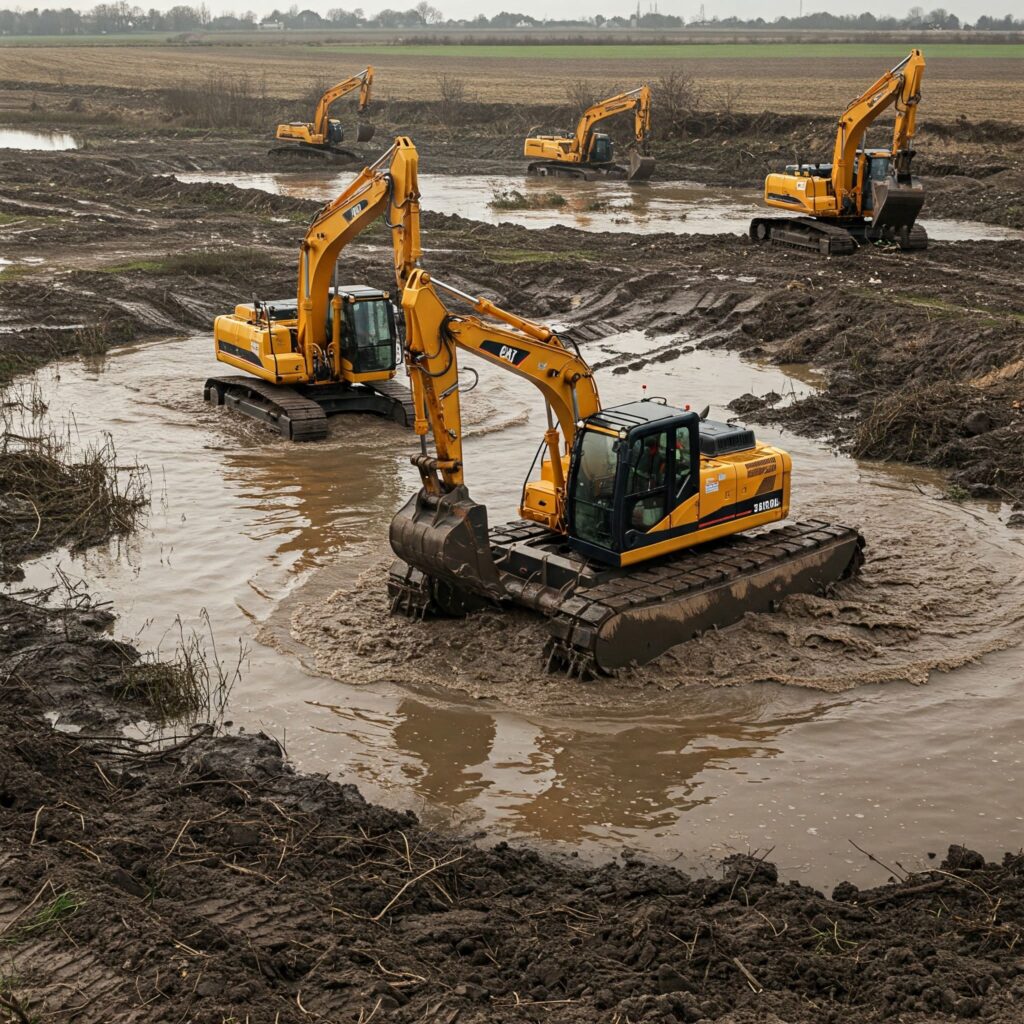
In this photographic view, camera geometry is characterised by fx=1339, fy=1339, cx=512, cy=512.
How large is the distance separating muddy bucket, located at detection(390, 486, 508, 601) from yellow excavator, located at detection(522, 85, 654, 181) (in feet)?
126

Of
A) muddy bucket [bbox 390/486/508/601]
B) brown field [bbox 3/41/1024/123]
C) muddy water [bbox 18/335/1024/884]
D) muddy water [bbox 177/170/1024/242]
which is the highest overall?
brown field [bbox 3/41/1024/123]

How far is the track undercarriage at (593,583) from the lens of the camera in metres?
12.7

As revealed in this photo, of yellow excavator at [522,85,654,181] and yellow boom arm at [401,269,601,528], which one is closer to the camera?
yellow boom arm at [401,269,601,528]

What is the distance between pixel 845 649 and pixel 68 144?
56333 mm

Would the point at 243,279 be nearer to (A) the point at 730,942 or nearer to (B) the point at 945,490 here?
(B) the point at 945,490

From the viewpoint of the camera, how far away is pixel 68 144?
201 ft

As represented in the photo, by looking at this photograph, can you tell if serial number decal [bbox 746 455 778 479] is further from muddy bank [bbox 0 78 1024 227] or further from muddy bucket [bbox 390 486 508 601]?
muddy bank [bbox 0 78 1024 227]

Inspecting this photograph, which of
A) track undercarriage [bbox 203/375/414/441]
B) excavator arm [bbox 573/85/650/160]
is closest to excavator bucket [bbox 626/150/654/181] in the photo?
excavator arm [bbox 573/85/650/160]

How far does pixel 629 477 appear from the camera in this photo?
12.9 meters

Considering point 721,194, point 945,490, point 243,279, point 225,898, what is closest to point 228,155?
point 721,194

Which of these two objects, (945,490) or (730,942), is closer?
(730,942)

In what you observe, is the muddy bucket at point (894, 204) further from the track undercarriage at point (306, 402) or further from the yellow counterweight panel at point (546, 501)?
the yellow counterweight panel at point (546, 501)

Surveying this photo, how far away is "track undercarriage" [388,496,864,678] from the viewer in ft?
41.7

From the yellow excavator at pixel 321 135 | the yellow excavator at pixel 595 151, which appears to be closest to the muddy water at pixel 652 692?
the yellow excavator at pixel 595 151
